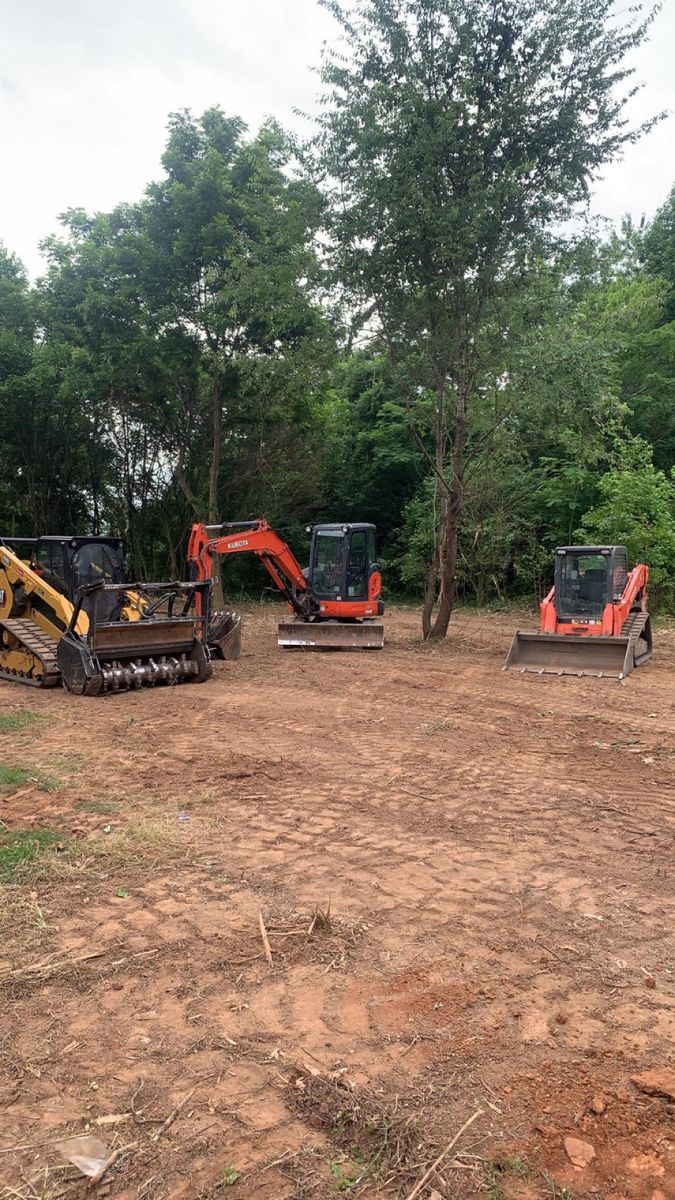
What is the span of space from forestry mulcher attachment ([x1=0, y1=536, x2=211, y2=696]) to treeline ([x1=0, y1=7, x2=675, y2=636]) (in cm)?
591

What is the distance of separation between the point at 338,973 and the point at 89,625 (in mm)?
7610

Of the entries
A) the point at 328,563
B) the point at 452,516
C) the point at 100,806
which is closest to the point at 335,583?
the point at 328,563

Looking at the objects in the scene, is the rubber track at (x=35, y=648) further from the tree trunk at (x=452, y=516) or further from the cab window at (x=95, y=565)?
the tree trunk at (x=452, y=516)

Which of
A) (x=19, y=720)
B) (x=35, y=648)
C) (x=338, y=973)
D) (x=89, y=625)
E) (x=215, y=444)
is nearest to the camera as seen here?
(x=338, y=973)

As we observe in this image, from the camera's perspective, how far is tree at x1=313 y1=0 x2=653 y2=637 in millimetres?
12539

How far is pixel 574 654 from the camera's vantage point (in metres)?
12.5

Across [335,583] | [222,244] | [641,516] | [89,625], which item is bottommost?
[89,625]

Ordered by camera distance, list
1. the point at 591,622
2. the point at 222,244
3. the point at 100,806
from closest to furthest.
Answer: the point at 100,806, the point at 591,622, the point at 222,244

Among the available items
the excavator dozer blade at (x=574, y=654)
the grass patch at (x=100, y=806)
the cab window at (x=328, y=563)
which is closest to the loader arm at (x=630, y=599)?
the excavator dozer blade at (x=574, y=654)

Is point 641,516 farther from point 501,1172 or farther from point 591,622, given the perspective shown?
point 501,1172

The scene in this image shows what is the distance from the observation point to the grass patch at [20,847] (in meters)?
A: 4.27

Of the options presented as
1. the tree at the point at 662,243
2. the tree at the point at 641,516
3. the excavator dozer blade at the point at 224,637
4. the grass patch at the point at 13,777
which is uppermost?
the tree at the point at 662,243

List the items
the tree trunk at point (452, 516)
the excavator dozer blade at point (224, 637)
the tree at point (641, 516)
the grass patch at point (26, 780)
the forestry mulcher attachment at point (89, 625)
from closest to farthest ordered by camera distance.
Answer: the grass patch at point (26, 780) < the forestry mulcher attachment at point (89, 625) < the excavator dozer blade at point (224, 637) < the tree trunk at point (452, 516) < the tree at point (641, 516)

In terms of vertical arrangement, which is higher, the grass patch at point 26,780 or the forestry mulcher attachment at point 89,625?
the forestry mulcher attachment at point 89,625
